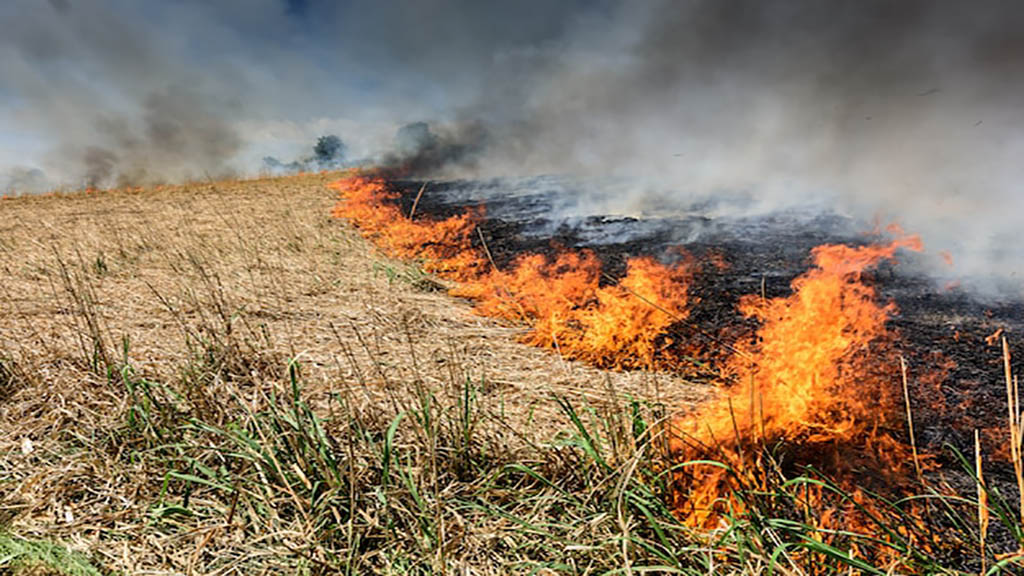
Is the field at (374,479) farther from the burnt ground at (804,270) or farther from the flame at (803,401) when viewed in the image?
the burnt ground at (804,270)

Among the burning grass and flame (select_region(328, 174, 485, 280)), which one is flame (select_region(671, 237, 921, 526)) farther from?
flame (select_region(328, 174, 485, 280))

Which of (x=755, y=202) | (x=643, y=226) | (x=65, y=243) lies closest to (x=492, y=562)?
(x=643, y=226)

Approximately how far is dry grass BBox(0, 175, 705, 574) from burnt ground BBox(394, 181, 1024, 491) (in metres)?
1.31

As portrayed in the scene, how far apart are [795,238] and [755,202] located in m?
3.12

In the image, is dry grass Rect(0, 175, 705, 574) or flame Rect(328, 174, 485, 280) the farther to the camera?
flame Rect(328, 174, 485, 280)

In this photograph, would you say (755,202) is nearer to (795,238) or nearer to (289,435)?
(795,238)

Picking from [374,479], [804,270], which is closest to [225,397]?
[374,479]

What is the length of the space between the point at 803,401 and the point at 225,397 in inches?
127

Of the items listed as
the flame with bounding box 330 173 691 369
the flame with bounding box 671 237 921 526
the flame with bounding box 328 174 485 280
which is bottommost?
the flame with bounding box 671 237 921 526

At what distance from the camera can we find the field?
1.91 meters

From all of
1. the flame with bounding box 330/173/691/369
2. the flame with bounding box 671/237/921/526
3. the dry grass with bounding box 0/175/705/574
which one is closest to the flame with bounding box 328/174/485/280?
the flame with bounding box 330/173/691/369

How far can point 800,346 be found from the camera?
3.57 meters

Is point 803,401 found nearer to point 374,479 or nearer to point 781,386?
point 781,386

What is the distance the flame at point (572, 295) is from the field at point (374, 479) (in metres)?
0.32
